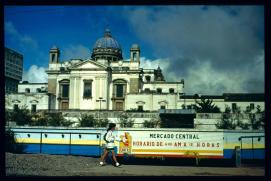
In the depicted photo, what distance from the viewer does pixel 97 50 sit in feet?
210

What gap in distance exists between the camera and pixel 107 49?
63.6 m

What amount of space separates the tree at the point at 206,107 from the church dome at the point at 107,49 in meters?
18.4

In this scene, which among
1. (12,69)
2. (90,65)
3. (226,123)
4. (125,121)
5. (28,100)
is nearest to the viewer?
(226,123)

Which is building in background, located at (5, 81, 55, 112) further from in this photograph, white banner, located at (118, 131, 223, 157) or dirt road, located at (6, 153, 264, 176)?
dirt road, located at (6, 153, 264, 176)

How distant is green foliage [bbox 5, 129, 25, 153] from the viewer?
2080cm

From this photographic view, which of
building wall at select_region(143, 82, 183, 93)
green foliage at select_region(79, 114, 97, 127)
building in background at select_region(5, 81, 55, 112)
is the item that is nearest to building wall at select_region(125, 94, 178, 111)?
building wall at select_region(143, 82, 183, 93)

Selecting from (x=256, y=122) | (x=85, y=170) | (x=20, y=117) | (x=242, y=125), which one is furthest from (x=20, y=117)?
(x=85, y=170)

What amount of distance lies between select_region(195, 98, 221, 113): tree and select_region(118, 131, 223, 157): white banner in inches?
1388

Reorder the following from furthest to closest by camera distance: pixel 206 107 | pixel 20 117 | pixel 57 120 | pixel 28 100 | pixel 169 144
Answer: pixel 28 100 < pixel 206 107 < pixel 20 117 < pixel 57 120 < pixel 169 144

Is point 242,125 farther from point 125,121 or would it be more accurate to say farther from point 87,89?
point 87,89

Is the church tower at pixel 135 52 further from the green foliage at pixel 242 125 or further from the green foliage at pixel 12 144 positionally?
the green foliage at pixel 12 144

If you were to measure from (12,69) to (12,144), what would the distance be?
73917mm
